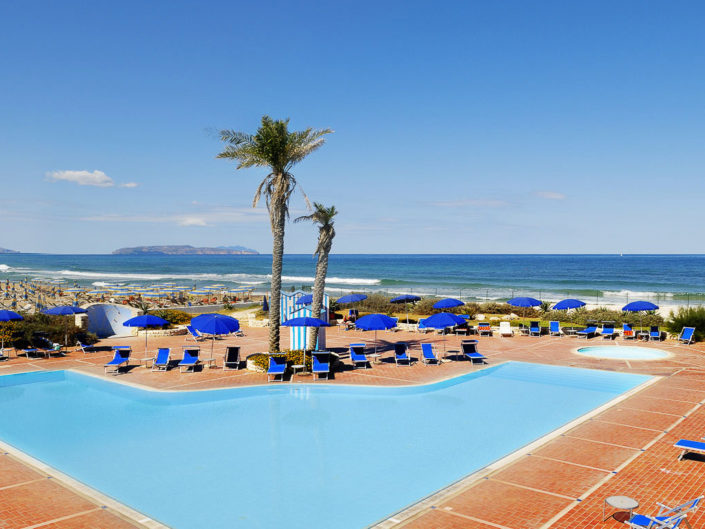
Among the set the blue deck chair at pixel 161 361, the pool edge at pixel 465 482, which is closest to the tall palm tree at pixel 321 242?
the blue deck chair at pixel 161 361

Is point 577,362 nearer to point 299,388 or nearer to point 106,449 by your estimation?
point 299,388

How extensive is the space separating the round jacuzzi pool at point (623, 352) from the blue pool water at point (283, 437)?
380cm

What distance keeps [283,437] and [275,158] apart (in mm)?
10048

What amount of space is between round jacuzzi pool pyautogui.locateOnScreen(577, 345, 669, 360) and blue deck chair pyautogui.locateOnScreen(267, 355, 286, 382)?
42.5 feet

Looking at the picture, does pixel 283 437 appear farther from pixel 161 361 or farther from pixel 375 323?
pixel 161 361

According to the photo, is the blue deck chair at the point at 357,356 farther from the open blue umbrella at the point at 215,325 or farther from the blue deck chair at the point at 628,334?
the blue deck chair at the point at 628,334

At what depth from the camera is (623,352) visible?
868 inches

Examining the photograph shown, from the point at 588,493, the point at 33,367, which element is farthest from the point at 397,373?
the point at 33,367

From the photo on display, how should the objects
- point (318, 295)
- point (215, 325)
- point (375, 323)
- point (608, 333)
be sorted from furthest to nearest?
point (608, 333) → point (318, 295) → point (375, 323) → point (215, 325)

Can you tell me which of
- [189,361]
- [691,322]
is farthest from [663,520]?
[691,322]

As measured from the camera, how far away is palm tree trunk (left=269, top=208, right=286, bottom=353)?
715 inches

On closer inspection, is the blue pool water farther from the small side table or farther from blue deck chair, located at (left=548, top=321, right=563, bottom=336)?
blue deck chair, located at (left=548, top=321, right=563, bottom=336)

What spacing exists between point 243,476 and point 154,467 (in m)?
1.85

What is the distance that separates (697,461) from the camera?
370 inches
